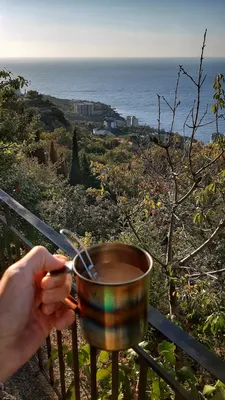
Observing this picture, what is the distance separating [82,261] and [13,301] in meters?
0.18

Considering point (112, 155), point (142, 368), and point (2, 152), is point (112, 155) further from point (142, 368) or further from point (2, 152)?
point (142, 368)

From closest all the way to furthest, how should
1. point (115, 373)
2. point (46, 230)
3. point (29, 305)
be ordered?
point (29, 305) → point (115, 373) → point (46, 230)

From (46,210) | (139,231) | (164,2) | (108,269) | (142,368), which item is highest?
(164,2)

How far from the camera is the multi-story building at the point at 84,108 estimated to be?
4409 cm

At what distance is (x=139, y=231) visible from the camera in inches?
219

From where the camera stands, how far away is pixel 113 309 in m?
0.59

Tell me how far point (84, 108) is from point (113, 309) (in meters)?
46.1

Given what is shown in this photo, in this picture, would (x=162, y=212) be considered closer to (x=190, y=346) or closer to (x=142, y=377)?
(x=142, y=377)

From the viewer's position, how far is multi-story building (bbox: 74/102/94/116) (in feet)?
145

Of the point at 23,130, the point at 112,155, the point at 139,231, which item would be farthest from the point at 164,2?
the point at 139,231

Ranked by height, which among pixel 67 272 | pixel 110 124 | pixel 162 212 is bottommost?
pixel 110 124

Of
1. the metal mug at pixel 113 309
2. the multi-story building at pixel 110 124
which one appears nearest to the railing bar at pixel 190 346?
the metal mug at pixel 113 309

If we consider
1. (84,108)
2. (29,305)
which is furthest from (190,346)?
(84,108)

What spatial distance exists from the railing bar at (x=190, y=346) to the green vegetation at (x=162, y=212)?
252 millimetres
